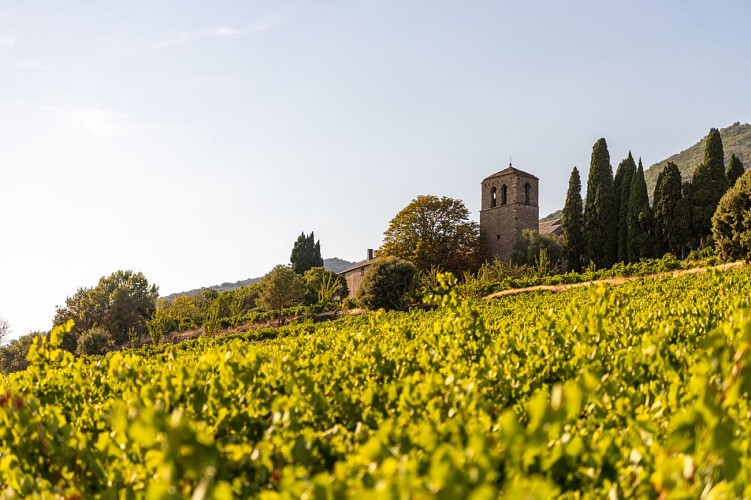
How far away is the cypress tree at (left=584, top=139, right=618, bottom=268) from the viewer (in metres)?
45.5

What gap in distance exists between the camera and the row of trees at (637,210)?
1626 inches

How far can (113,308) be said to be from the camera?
48.0 m

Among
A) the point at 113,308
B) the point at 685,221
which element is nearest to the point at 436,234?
the point at 685,221

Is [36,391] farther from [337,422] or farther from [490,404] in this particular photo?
[490,404]

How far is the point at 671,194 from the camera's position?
4184 cm

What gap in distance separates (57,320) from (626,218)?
149 ft

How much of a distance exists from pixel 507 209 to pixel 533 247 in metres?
6.07

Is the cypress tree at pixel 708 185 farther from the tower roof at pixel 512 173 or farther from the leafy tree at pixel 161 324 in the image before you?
the leafy tree at pixel 161 324

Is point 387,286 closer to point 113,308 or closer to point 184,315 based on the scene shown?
point 184,315

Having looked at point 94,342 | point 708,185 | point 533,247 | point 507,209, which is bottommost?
point 94,342

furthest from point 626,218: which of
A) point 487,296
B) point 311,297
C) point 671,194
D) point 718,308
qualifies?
point 718,308

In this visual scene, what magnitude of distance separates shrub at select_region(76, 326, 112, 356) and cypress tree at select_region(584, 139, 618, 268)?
34884 millimetres

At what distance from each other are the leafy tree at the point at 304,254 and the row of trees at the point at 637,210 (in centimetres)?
3008

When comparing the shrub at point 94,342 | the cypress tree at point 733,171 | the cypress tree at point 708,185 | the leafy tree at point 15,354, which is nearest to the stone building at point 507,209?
the cypress tree at point 708,185
